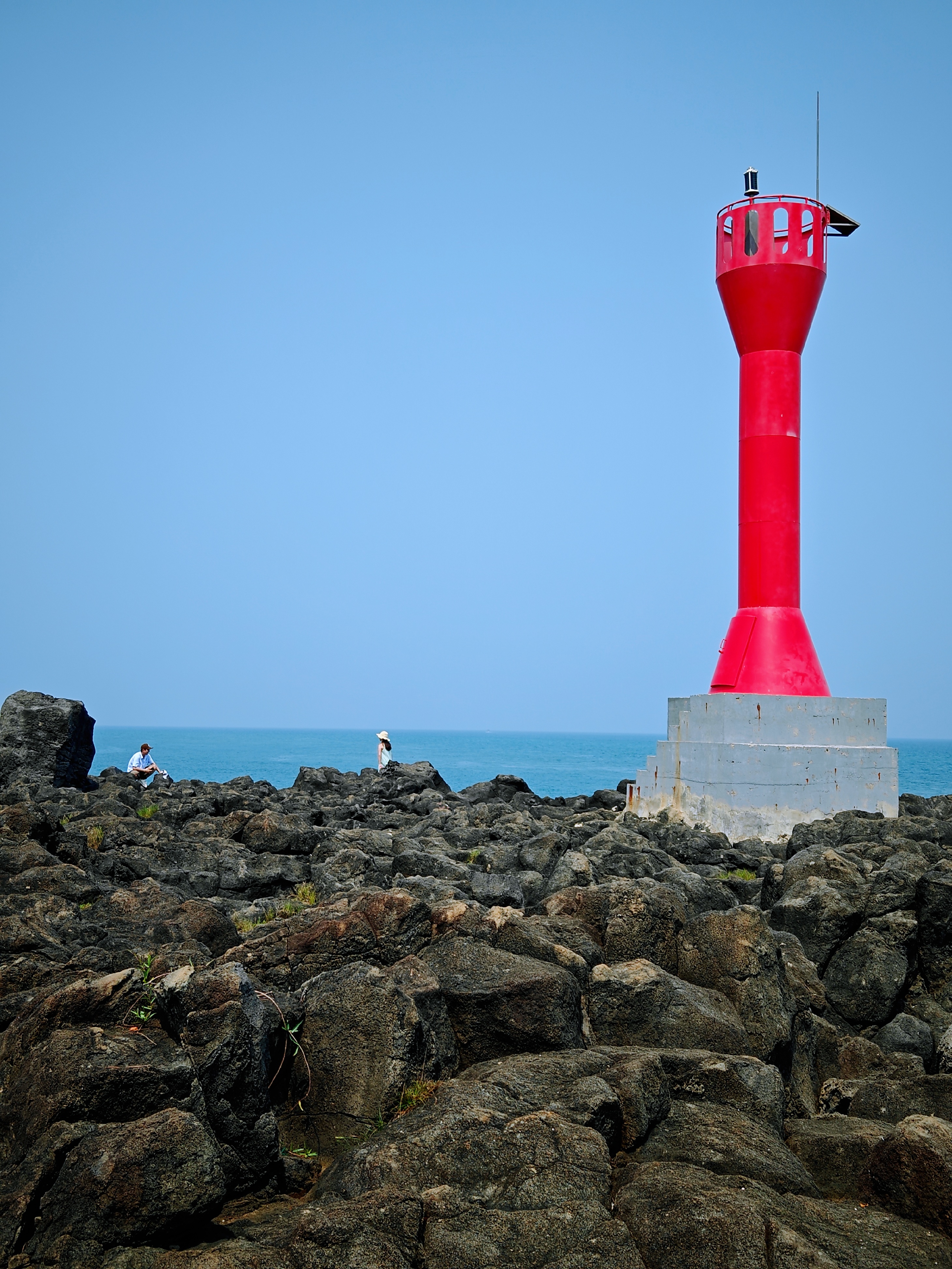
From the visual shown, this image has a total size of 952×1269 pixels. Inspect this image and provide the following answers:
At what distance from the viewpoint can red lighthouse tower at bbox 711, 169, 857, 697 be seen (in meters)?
19.2

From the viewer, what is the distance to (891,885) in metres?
10.7

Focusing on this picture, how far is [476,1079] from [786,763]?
13113 mm

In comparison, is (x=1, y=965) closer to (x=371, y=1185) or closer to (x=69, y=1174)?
(x=69, y=1174)

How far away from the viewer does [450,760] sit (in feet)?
292

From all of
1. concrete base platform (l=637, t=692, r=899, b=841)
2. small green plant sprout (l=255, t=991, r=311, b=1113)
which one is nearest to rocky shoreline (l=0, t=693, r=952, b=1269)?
small green plant sprout (l=255, t=991, r=311, b=1113)

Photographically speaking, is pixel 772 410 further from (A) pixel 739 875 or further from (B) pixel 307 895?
(B) pixel 307 895

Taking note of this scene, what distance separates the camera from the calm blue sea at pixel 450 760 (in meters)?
59.5

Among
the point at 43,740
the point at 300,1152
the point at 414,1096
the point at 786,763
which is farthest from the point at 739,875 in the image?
the point at 43,740

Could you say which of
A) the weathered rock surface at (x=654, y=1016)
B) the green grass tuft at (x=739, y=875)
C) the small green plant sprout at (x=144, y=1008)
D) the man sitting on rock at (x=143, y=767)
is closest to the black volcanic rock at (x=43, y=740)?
the man sitting on rock at (x=143, y=767)

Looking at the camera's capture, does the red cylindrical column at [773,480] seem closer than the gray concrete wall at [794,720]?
No

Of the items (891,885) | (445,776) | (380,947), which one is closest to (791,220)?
(891,885)

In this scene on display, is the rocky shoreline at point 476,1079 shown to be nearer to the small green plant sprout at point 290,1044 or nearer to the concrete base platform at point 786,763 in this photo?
the small green plant sprout at point 290,1044

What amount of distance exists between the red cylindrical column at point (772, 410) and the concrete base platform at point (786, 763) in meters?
0.72

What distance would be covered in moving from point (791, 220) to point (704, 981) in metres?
15.4
